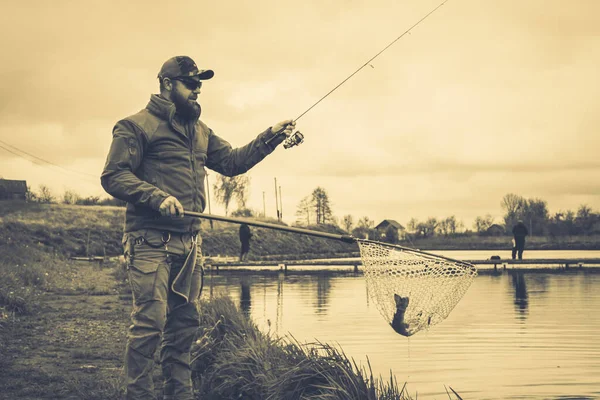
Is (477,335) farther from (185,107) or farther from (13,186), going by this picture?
(13,186)

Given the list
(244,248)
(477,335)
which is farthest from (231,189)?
(477,335)

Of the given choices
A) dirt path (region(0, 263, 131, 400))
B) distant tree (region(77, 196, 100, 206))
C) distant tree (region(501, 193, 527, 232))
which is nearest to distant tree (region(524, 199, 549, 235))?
distant tree (region(501, 193, 527, 232))

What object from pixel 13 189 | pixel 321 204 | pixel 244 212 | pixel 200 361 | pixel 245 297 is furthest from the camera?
pixel 321 204

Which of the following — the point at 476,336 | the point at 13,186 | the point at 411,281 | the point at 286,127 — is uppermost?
the point at 13,186

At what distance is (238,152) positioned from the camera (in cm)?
601

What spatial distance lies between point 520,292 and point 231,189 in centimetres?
6326

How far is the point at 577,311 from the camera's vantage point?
14414 mm

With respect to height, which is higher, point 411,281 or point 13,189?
point 13,189

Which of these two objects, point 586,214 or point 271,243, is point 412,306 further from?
point 586,214

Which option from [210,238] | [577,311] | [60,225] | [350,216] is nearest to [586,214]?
[350,216]

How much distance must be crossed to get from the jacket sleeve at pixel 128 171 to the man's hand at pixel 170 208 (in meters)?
0.05

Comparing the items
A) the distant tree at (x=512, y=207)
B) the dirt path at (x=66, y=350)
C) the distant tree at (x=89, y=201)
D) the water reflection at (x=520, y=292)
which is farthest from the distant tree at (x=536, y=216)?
the dirt path at (x=66, y=350)

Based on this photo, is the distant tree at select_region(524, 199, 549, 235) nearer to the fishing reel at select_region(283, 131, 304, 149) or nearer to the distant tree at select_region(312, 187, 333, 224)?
the distant tree at select_region(312, 187, 333, 224)

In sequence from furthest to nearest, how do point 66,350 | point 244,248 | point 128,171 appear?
1. point 244,248
2. point 66,350
3. point 128,171
